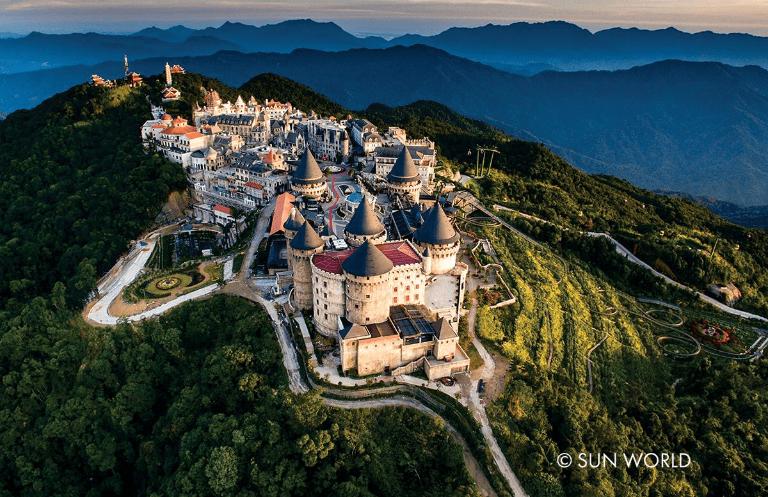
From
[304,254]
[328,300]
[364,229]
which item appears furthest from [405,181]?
[328,300]

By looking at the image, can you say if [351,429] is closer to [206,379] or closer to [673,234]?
[206,379]

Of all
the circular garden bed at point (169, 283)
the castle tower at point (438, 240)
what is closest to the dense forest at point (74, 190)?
the circular garden bed at point (169, 283)

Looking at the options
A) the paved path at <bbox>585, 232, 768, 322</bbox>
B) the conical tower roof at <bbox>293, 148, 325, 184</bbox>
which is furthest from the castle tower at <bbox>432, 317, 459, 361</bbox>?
the paved path at <bbox>585, 232, 768, 322</bbox>

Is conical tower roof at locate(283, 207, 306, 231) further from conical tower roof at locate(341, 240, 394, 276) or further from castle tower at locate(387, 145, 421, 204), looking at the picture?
castle tower at locate(387, 145, 421, 204)

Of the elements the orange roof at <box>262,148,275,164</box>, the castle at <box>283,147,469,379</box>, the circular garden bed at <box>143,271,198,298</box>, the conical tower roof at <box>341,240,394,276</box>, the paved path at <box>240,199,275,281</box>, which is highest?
the conical tower roof at <box>341,240,394,276</box>

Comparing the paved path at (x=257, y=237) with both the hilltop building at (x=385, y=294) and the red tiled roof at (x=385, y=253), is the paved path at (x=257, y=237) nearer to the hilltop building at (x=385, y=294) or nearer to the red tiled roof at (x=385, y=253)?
the hilltop building at (x=385, y=294)

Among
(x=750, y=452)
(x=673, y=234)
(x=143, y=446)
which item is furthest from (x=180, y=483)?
(x=673, y=234)
